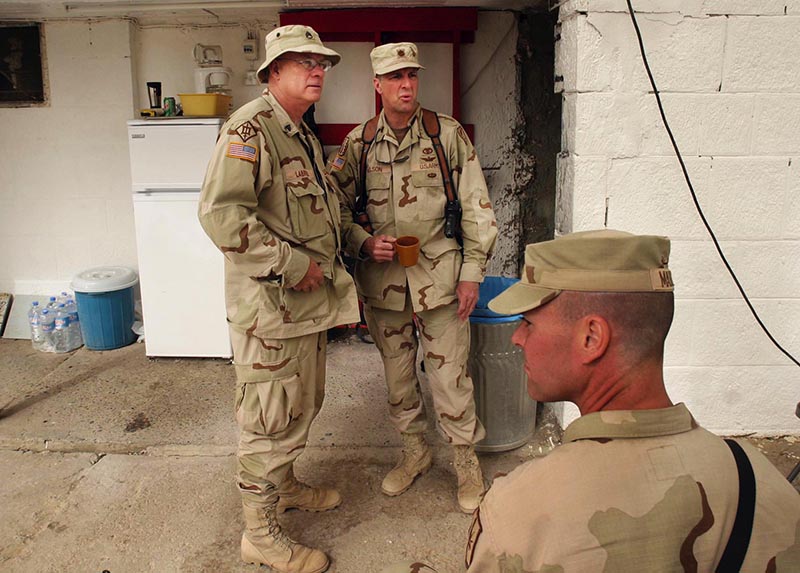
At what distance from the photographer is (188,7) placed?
4586 millimetres

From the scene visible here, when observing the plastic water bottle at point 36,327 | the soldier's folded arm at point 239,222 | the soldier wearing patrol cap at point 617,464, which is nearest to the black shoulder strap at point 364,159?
the soldier's folded arm at point 239,222

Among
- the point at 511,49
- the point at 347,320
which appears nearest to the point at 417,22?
the point at 511,49

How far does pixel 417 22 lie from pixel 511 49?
707 mm

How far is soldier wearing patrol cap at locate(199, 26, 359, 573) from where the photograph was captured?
240 centimetres

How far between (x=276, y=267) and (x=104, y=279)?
3.21 meters

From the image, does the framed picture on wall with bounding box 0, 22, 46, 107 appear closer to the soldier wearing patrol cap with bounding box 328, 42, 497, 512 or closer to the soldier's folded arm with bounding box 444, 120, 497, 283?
the soldier wearing patrol cap with bounding box 328, 42, 497, 512

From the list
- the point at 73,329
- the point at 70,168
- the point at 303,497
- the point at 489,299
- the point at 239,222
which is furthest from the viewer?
the point at 70,168

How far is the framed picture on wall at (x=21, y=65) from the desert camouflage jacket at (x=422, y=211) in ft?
11.2

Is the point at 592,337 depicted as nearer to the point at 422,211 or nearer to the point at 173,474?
the point at 422,211

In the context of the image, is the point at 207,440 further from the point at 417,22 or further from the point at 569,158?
the point at 417,22

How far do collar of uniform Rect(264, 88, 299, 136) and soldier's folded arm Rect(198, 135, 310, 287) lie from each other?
0.18m

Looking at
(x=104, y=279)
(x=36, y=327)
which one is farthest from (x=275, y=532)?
(x=36, y=327)

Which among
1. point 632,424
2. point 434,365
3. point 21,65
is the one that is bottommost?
point 434,365

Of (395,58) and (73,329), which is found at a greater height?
(395,58)
